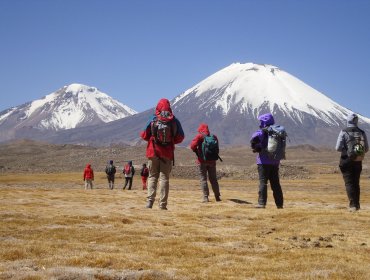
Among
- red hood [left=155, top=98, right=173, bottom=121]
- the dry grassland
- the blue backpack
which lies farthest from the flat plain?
the blue backpack

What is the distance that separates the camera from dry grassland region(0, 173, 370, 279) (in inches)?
230

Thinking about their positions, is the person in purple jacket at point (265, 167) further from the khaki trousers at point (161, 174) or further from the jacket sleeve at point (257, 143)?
the khaki trousers at point (161, 174)

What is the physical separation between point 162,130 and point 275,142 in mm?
2864

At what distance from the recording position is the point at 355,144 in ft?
38.8

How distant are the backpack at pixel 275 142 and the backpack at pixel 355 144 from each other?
1.61 m

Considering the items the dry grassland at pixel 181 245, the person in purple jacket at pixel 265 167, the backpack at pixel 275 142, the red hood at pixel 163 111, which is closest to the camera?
the dry grassland at pixel 181 245

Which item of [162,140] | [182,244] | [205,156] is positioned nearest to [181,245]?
[182,244]

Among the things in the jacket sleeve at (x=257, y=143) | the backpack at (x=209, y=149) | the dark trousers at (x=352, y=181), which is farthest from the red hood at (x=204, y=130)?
the dark trousers at (x=352, y=181)

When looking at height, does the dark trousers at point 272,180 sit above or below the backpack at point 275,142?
below

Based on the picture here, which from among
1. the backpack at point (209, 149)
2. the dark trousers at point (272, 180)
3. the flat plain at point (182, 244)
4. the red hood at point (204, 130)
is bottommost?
the flat plain at point (182, 244)

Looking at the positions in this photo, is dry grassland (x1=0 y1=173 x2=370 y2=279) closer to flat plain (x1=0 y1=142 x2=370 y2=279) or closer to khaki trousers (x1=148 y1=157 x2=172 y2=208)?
flat plain (x1=0 y1=142 x2=370 y2=279)

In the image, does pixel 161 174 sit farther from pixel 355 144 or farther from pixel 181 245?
pixel 181 245

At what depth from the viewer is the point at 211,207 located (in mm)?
12812

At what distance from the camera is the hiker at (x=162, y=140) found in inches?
466
